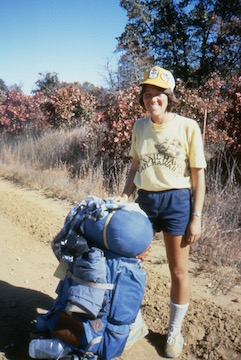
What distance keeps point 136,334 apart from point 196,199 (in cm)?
Result: 113

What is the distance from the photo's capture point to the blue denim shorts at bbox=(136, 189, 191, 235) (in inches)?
83.9

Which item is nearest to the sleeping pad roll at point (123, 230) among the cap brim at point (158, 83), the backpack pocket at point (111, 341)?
the backpack pocket at point (111, 341)

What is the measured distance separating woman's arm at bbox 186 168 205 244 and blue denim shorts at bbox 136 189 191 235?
4 cm

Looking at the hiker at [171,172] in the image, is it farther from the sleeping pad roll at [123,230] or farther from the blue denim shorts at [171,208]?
the sleeping pad roll at [123,230]

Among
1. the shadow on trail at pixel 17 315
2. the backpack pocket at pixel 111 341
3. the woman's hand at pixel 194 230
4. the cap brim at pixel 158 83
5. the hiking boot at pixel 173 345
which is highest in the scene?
the cap brim at pixel 158 83

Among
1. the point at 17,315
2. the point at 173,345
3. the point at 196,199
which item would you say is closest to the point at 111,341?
the point at 173,345

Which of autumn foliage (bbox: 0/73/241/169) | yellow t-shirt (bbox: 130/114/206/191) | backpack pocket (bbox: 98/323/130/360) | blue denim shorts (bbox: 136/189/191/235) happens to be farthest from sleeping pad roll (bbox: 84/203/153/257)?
autumn foliage (bbox: 0/73/241/169)

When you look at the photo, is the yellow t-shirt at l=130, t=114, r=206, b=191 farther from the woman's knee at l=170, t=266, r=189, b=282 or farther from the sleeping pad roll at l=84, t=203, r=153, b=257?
the woman's knee at l=170, t=266, r=189, b=282

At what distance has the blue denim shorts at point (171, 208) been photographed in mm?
2131

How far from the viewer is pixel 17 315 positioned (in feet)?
9.46

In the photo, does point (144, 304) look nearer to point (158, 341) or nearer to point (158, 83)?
point (158, 341)

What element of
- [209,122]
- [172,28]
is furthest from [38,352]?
[172,28]

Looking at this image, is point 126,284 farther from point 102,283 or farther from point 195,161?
point 195,161

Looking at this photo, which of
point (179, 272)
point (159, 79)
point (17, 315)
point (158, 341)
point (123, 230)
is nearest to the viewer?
point (123, 230)
